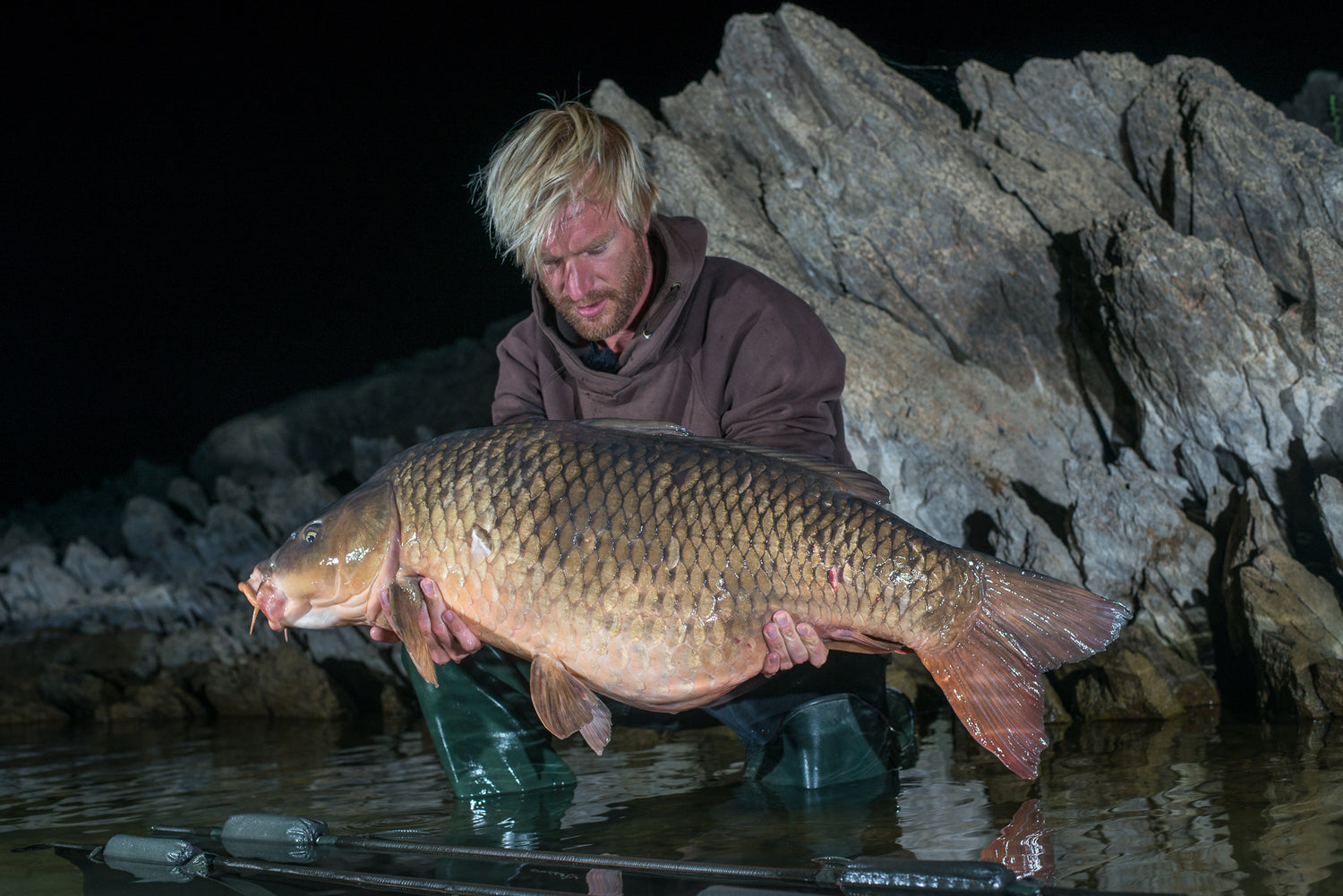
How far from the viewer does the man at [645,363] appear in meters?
2.75

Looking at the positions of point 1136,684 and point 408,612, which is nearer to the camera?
point 408,612

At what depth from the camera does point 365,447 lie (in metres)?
8.99

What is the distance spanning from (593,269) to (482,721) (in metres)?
1.27

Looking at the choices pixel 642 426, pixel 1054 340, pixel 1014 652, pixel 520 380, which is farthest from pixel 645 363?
pixel 1054 340

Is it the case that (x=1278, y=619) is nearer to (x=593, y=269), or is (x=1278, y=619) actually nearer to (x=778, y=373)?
(x=778, y=373)

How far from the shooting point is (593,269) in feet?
9.37

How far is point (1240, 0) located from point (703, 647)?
10.1m

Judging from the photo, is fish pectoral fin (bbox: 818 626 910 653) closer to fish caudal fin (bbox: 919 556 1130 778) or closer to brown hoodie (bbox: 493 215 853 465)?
fish caudal fin (bbox: 919 556 1130 778)

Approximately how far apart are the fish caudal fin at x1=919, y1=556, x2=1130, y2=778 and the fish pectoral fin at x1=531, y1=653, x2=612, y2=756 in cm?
72

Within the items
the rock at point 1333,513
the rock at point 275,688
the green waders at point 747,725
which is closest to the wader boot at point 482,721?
the green waders at point 747,725

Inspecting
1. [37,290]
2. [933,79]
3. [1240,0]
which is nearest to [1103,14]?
[1240,0]

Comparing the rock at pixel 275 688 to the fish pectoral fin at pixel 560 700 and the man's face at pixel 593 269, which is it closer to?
the man's face at pixel 593 269

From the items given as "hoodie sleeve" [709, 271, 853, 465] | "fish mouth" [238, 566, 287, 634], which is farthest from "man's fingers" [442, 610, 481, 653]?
"hoodie sleeve" [709, 271, 853, 465]

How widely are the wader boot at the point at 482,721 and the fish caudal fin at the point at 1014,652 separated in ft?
4.08
